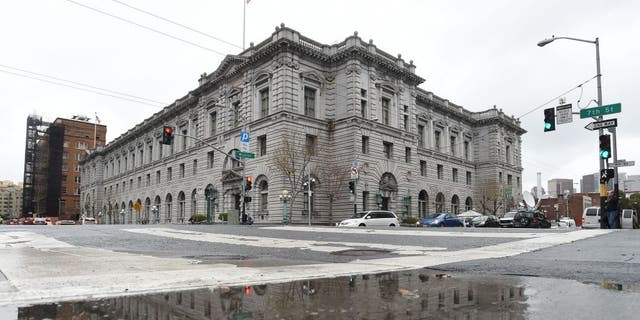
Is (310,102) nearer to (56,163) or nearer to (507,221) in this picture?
(507,221)

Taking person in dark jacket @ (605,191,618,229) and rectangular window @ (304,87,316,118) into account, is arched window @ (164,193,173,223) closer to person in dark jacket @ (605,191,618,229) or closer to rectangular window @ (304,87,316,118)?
rectangular window @ (304,87,316,118)

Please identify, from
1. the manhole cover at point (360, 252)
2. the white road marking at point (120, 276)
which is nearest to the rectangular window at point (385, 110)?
the manhole cover at point (360, 252)

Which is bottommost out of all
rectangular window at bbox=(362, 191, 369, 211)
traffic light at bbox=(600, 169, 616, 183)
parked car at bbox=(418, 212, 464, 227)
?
parked car at bbox=(418, 212, 464, 227)

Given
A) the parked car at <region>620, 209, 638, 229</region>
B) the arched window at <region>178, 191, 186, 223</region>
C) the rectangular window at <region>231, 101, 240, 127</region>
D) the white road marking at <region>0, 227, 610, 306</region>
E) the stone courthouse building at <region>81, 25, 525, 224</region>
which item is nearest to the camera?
the white road marking at <region>0, 227, 610, 306</region>

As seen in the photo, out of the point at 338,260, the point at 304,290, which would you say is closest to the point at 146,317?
the point at 304,290

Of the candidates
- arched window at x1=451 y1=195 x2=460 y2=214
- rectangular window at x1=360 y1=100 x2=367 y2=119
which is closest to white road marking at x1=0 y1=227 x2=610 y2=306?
rectangular window at x1=360 y1=100 x2=367 y2=119

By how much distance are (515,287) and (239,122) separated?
46851 millimetres

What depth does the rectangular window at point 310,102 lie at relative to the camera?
47.1m

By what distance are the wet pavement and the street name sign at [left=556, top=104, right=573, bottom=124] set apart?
20806mm

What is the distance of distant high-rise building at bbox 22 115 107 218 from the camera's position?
116438 millimetres

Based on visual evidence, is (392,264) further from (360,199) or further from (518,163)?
(518,163)

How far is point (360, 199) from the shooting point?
4541cm

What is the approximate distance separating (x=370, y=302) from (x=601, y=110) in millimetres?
22137

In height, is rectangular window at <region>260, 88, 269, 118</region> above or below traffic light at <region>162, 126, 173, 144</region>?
above
